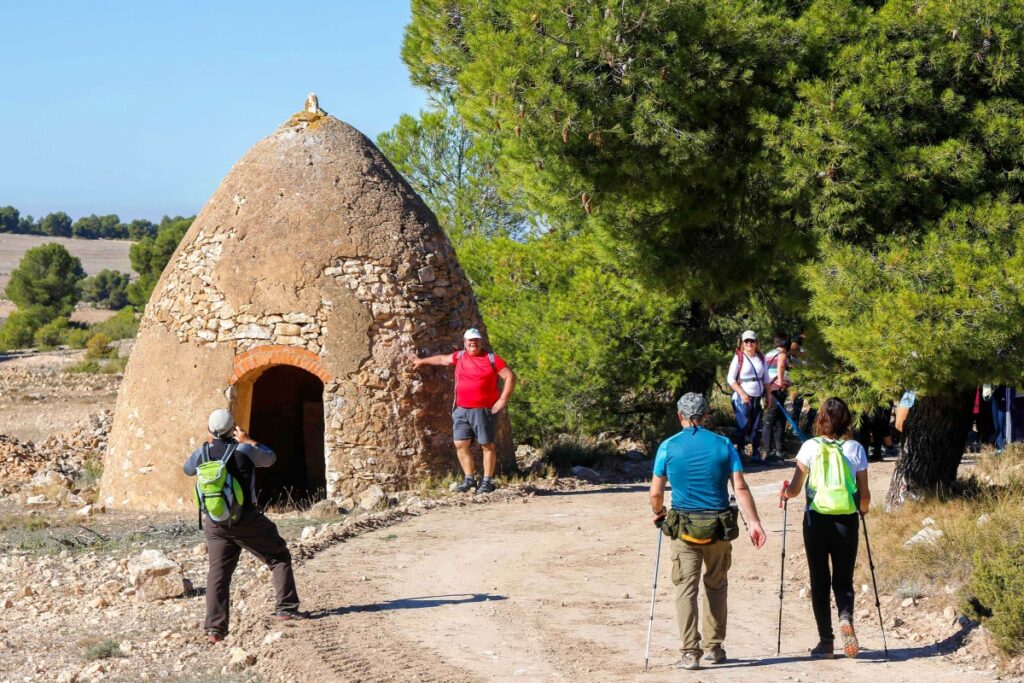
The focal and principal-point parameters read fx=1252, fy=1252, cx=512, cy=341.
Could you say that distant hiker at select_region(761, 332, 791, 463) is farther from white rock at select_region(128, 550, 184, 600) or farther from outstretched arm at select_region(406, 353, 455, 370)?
white rock at select_region(128, 550, 184, 600)

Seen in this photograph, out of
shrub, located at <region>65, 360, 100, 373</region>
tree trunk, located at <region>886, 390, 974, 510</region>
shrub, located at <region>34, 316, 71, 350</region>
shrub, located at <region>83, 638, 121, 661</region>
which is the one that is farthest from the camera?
shrub, located at <region>34, 316, 71, 350</region>

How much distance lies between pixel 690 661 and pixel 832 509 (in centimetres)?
116

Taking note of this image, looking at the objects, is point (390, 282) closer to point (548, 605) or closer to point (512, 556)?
point (512, 556)

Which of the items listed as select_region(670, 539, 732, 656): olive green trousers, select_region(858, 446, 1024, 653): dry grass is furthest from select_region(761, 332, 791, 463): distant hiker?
select_region(670, 539, 732, 656): olive green trousers

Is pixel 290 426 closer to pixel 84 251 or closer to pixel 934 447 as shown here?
pixel 934 447

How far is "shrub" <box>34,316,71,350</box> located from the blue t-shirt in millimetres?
50356

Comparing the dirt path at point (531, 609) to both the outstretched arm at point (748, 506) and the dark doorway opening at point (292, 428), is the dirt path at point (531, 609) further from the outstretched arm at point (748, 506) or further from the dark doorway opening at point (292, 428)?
the dark doorway opening at point (292, 428)

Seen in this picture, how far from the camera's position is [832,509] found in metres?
6.97

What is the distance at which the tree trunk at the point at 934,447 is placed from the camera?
10523mm

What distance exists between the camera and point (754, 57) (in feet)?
33.1

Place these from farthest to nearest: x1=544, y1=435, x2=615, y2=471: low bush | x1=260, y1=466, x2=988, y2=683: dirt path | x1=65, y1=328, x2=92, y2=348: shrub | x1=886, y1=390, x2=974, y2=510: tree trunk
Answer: x1=65, y1=328, x2=92, y2=348: shrub
x1=544, y1=435, x2=615, y2=471: low bush
x1=886, y1=390, x2=974, y2=510: tree trunk
x1=260, y1=466, x2=988, y2=683: dirt path

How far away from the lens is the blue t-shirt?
6.62 metres

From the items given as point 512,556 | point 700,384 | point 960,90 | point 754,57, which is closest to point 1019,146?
point 960,90

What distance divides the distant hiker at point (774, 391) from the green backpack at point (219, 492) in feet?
22.9
